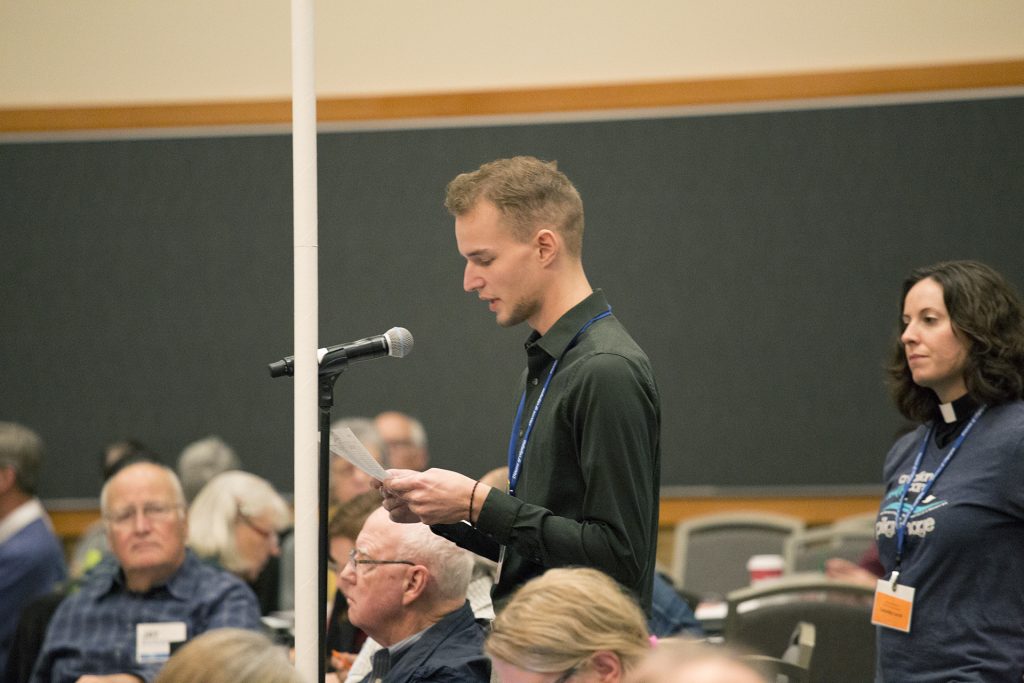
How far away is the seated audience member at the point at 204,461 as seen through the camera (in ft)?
20.2

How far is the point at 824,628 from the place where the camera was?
3.02 m

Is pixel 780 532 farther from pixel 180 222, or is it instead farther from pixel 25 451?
pixel 180 222

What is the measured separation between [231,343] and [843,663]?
460cm

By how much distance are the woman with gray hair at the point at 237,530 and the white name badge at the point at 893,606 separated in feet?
8.43

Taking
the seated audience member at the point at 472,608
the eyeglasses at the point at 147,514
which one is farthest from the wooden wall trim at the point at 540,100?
the seated audience member at the point at 472,608

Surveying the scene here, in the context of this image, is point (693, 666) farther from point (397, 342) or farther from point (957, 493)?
point (957, 493)

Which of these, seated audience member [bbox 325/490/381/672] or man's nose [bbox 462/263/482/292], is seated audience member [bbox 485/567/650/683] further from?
seated audience member [bbox 325/490/381/672]

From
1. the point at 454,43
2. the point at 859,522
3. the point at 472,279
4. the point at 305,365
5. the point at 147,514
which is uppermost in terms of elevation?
the point at 454,43

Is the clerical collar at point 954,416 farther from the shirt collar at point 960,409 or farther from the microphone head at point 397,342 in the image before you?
the microphone head at point 397,342

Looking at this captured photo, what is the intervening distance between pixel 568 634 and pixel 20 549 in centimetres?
341

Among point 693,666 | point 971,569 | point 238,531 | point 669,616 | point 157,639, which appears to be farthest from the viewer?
point 238,531

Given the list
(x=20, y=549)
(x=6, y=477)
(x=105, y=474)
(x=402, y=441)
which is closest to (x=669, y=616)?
(x=20, y=549)

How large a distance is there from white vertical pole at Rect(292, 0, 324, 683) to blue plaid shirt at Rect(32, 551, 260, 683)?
Result: 1490mm

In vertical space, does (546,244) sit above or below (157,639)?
above
